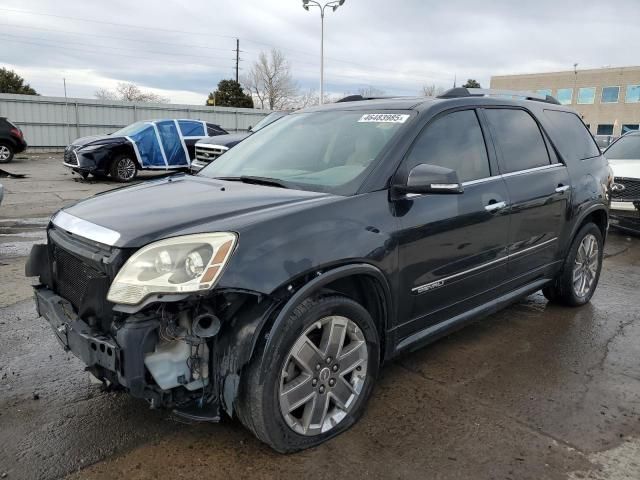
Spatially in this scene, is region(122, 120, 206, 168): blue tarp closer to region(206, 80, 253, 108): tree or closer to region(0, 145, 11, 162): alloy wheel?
region(0, 145, 11, 162): alloy wheel

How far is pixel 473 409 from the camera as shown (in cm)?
312

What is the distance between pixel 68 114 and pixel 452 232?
25.5 meters

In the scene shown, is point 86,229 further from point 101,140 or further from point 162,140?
point 162,140

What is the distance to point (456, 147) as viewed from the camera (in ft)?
11.3

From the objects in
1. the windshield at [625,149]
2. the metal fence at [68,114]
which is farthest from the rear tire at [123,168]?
the metal fence at [68,114]

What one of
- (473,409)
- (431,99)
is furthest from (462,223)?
(473,409)

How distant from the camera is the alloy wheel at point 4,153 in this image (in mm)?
17984

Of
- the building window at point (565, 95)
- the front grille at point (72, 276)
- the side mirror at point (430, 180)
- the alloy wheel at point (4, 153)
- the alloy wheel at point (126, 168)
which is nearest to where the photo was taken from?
the front grille at point (72, 276)

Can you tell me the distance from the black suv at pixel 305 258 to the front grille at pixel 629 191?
514 cm

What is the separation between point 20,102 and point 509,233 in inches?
992

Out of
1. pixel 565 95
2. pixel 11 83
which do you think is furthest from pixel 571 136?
pixel 565 95

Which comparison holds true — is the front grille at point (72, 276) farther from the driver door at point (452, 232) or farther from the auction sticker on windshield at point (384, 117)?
the auction sticker on windshield at point (384, 117)

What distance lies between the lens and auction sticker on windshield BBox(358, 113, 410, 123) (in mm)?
3264

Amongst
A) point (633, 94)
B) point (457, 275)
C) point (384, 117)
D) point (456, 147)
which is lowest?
point (457, 275)
